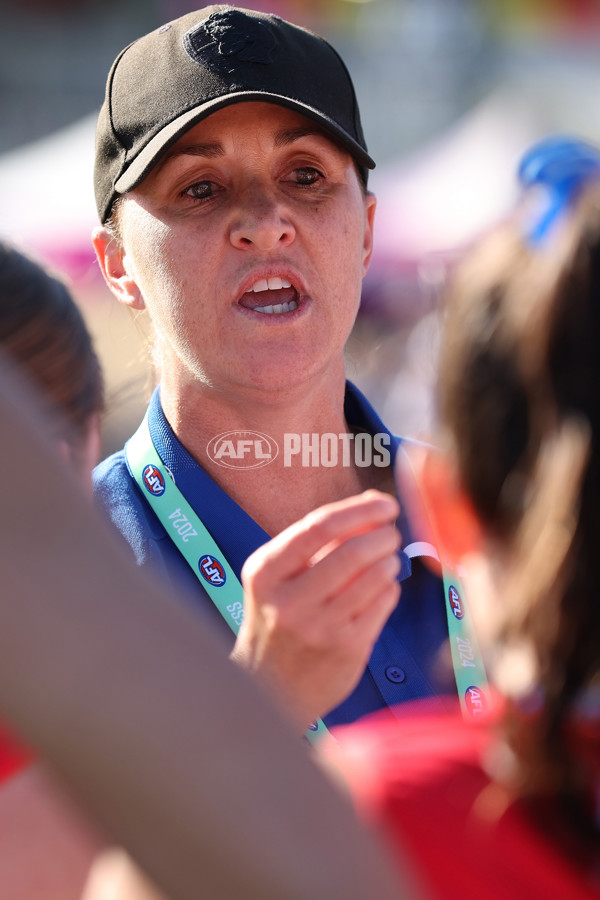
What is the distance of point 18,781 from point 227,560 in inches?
33.6

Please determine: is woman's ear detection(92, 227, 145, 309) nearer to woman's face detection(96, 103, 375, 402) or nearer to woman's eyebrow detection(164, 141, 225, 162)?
woman's face detection(96, 103, 375, 402)

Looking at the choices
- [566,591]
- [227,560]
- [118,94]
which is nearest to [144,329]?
[118,94]

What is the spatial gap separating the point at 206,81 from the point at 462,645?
3.78ft

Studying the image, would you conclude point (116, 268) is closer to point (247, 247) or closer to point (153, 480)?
point (247, 247)

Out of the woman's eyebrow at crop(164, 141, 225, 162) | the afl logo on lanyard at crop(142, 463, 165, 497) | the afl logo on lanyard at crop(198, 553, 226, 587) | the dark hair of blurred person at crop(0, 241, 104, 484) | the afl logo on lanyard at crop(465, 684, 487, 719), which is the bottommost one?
the afl logo on lanyard at crop(465, 684, 487, 719)

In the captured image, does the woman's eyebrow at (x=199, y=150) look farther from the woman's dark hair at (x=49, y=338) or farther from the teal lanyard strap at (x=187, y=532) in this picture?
the teal lanyard strap at (x=187, y=532)

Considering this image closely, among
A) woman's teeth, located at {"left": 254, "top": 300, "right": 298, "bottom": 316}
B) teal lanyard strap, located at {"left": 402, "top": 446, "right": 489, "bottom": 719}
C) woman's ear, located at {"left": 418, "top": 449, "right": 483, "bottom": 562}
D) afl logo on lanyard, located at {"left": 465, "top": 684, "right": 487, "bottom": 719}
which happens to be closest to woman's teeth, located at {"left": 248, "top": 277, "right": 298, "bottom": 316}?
woman's teeth, located at {"left": 254, "top": 300, "right": 298, "bottom": 316}

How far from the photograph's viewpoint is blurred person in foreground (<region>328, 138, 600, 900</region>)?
784 mm

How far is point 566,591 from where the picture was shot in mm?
840

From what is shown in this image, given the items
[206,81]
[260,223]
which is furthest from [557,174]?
[206,81]

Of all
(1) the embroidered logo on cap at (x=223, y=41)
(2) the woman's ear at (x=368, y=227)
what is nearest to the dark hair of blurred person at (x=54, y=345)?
(1) the embroidered logo on cap at (x=223, y=41)

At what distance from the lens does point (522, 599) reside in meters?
0.86

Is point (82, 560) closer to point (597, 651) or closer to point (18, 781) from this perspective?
point (597, 651)

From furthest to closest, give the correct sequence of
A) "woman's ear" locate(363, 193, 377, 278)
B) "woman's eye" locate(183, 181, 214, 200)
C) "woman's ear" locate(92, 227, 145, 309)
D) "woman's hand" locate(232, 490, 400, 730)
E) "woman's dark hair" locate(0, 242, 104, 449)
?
1. "woman's ear" locate(363, 193, 377, 278)
2. "woman's ear" locate(92, 227, 145, 309)
3. "woman's eye" locate(183, 181, 214, 200)
4. "woman's dark hair" locate(0, 242, 104, 449)
5. "woman's hand" locate(232, 490, 400, 730)
